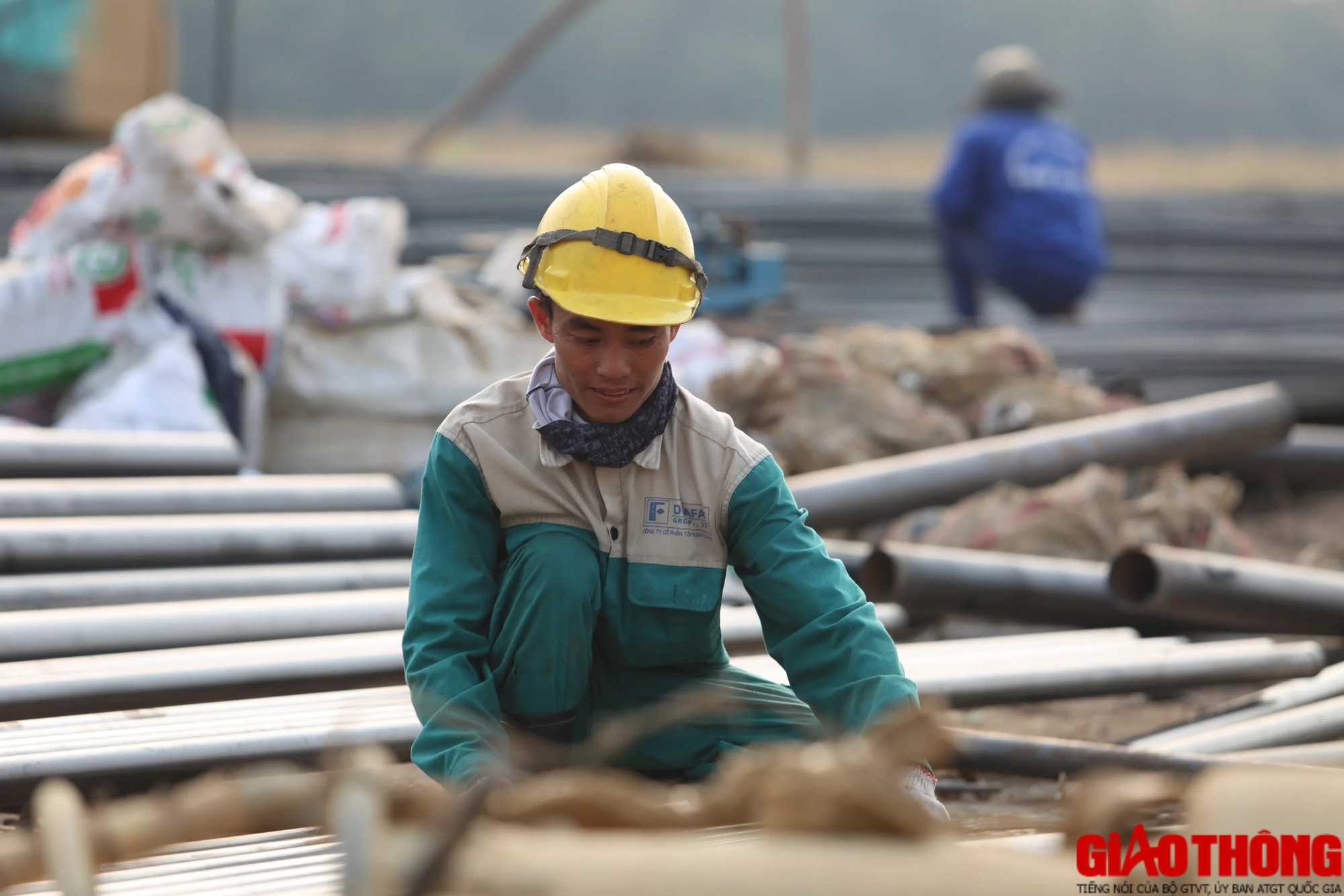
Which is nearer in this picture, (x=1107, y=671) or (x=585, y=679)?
(x=585, y=679)

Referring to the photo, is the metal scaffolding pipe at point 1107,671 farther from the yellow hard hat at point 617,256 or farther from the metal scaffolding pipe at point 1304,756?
the yellow hard hat at point 617,256

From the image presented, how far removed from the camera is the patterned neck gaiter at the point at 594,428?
2053mm

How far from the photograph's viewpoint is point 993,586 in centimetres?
371

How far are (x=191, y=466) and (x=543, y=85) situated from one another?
8.46 metres

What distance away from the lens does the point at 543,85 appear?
11.9 metres

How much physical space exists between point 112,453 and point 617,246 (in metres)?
2.38

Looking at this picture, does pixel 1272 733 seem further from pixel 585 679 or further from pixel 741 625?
pixel 585 679

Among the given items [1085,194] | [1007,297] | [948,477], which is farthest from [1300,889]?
[1007,297]

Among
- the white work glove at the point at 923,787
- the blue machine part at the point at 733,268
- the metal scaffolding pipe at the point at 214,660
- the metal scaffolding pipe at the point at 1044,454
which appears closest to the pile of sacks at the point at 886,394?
the metal scaffolding pipe at the point at 1044,454

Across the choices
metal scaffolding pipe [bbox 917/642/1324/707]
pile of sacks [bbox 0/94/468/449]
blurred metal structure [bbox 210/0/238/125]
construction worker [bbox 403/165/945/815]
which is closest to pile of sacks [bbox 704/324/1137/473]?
pile of sacks [bbox 0/94/468/449]

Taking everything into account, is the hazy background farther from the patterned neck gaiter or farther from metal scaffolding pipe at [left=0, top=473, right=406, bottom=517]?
the patterned neck gaiter

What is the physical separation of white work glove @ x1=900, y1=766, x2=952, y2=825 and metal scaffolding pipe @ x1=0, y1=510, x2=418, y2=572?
208 centimetres

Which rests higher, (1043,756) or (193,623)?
(193,623)

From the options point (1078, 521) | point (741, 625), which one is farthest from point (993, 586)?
point (741, 625)
